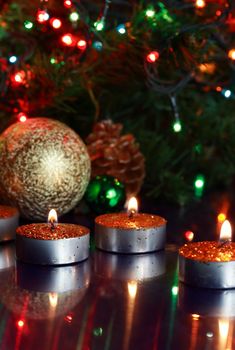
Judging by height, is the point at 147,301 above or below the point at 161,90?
below

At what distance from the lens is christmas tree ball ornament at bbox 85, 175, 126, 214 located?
126 cm

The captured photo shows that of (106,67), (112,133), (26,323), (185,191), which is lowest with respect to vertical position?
(26,323)

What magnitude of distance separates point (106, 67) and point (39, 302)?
2.32ft

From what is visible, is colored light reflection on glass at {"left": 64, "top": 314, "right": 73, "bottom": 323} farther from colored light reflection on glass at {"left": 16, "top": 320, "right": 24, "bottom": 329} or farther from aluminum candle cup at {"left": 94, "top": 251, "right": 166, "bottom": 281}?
aluminum candle cup at {"left": 94, "top": 251, "right": 166, "bottom": 281}

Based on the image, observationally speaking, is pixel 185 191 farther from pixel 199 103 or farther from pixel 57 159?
pixel 57 159


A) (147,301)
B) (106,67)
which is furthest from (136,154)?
(147,301)

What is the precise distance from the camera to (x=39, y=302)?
0.84m

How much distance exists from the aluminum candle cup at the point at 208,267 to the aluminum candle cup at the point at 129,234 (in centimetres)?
13

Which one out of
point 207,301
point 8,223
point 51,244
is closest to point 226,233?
point 207,301

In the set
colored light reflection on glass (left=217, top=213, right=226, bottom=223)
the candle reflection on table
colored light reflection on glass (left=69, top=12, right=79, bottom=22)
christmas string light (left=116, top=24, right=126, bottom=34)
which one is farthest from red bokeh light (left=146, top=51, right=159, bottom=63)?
the candle reflection on table

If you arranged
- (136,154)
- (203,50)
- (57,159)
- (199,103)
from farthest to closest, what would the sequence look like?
(199,103) → (136,154) → (203,50) → (57,159)

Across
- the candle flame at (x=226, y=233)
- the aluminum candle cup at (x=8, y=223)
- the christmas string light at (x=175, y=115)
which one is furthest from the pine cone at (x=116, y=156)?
the candle flame at (x=226, y=233)

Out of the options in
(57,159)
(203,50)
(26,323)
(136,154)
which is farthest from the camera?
(136,154)

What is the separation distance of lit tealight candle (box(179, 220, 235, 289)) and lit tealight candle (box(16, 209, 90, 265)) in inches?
6.0
